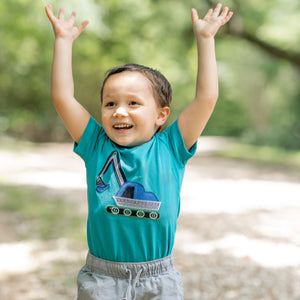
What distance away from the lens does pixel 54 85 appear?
5.43ft

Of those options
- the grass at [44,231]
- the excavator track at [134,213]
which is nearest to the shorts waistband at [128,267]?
the excavator track at [134,213]

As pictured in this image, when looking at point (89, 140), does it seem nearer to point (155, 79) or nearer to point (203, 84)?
point (155, 79)

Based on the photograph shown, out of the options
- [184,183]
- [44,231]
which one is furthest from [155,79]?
[184,183]

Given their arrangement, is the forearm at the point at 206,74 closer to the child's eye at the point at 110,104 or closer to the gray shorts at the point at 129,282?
the child's eye at the point at 110,104

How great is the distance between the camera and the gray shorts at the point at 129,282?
153cm

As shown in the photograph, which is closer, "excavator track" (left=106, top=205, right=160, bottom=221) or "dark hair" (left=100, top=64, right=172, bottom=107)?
"excavator track" (left=106, top=205, right=160, bottom=221)

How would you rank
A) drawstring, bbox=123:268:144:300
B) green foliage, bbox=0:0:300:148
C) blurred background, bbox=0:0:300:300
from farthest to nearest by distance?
1. green foliage, bbox=0:0:300:148
2. blurred background, bbox=0:0:300:300
3. drawstring, bbox=123:268:144:300

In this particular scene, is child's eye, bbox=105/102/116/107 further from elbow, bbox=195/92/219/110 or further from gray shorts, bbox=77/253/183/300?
gray shorts, bbox=77/253/183/300

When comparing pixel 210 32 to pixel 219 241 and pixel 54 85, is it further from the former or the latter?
pixel 219 241

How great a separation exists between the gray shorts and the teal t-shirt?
0.09 feet

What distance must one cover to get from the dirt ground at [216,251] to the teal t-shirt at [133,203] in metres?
1.80

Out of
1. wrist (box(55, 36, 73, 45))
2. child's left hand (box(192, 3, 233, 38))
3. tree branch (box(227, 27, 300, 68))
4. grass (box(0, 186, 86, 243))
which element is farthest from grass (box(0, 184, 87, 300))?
tree branch (box(227, 27, 300, 68))

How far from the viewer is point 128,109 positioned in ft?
5.18

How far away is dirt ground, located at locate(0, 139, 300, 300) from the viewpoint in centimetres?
328
